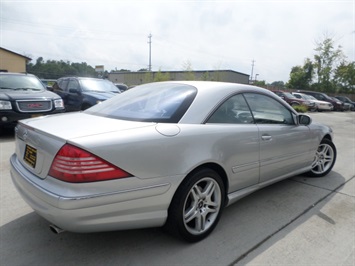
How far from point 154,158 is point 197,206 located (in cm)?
→ 72

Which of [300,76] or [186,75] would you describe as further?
[300,76]

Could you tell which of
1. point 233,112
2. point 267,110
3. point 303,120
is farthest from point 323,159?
point 233,112

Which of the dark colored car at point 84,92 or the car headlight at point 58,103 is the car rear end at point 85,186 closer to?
the car headlight at point 58,103

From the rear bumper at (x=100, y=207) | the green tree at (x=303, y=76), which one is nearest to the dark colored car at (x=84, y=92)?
the rear bumper at (x=100, y=207)

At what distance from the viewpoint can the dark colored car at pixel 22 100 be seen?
20.2 feet

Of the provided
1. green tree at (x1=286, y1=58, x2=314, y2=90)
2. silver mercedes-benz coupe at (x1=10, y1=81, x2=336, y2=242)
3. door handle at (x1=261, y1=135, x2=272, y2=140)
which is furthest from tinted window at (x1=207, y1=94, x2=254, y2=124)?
green tree at (x1=286, y1=58, x2=314, y2=90)

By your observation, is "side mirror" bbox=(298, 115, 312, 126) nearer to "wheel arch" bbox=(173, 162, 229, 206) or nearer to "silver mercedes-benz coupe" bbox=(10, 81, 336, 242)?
"silver mercedes-benz coupe" bbox=(10, 81, 336, 242)

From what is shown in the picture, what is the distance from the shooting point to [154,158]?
83.5 inches

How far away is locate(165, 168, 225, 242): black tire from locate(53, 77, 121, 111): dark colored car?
5877mm

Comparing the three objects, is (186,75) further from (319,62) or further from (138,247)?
(138,247)

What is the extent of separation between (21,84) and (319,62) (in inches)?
1618

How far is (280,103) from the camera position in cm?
359

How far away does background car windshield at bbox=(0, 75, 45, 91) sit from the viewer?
22.8 feet

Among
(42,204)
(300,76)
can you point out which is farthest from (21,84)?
(300,76)
